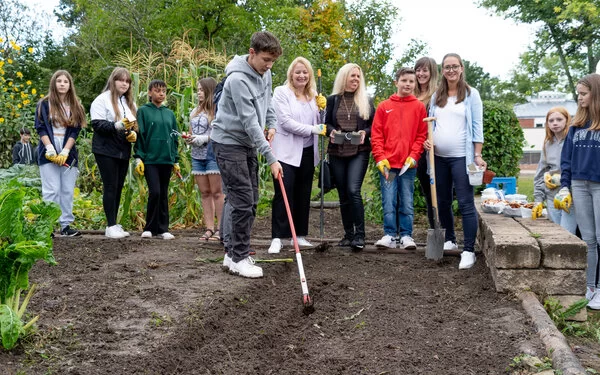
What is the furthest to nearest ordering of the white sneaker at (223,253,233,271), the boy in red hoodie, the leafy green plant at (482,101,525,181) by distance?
the leafy green plant at (482,101,525,181), the boy in red hoodie, the white sneaker at (223,253,233,271)

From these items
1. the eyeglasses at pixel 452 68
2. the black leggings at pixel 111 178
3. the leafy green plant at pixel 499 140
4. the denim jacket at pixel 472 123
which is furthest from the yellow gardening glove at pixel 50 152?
the leafy green plant at pixel 499 140

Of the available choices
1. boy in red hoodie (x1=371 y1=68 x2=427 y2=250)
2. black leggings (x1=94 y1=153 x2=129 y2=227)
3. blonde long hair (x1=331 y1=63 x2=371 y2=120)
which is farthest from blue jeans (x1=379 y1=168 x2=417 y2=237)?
black leggings (x1=94 y1=153 x2=129 y2=227)

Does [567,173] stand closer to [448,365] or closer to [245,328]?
[448,365]

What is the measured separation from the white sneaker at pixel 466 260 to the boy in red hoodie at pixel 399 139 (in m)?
0.72

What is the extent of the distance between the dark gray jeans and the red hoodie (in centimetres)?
158

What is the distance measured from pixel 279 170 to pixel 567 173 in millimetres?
2401

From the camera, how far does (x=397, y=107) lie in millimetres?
6348

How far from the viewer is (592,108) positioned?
5.16 meters

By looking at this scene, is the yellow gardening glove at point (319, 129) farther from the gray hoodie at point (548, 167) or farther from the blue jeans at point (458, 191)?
the gray hoodie at point (548, 167)

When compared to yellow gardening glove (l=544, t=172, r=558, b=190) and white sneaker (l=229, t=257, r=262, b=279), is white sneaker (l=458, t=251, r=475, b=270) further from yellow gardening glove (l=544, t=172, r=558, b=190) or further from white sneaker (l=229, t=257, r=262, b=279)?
white sneaker (l=229, t=257, r=262, b=279)

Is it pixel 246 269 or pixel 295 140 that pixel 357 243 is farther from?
pixel 246 269

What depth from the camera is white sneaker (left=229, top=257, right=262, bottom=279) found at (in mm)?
5199

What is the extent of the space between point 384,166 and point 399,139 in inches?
12.5

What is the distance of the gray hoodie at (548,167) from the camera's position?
241 inches
